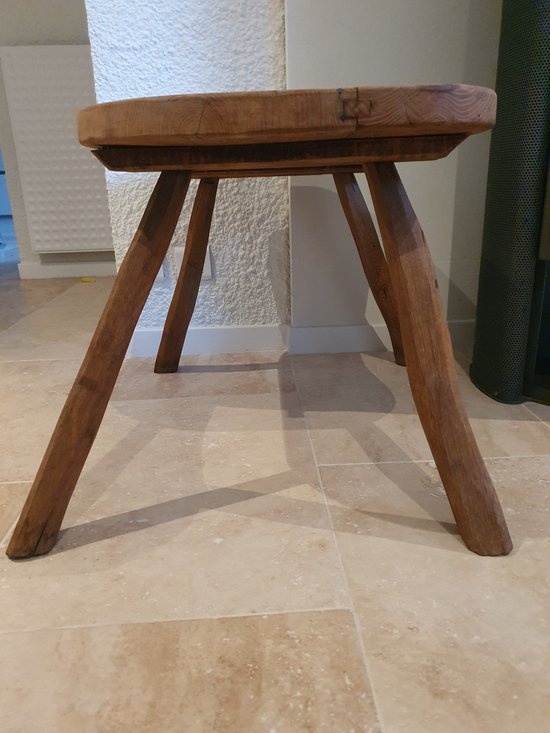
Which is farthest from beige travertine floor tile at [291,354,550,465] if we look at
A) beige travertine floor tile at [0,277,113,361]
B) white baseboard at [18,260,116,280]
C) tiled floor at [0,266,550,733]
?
white baseboard at [18,260,116,280]

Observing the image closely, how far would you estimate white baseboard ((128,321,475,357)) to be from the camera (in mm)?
1218

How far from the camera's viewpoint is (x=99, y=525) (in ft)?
2.11

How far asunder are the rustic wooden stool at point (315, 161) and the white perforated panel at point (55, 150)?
1860mm

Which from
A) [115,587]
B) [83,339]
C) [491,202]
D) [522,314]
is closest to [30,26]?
[83,339]

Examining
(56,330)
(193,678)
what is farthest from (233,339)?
(193,678)

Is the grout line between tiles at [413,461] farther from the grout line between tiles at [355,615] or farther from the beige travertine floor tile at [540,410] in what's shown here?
the beige travertine floor tile at [540,410]

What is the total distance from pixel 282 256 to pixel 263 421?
0.46 metres

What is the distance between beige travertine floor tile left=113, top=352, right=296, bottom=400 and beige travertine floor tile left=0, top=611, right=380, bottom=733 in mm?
566

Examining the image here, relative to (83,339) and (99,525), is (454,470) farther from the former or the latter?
(83,339)

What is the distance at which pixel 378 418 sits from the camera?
35.5 inches

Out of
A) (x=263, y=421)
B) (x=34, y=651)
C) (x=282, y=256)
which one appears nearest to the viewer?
(x=34, y=651)

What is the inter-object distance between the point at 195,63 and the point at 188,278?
16.7 inches

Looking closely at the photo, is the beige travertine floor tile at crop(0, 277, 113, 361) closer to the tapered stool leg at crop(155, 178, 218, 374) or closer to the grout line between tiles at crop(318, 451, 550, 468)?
the tapered stool leg at crop(155, 178, 218, 374)

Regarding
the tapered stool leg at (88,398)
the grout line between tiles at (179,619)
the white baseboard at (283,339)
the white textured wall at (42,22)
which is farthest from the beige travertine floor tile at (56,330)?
the white textured wall at (42,22)
